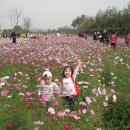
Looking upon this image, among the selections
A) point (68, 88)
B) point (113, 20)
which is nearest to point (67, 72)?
point (68, 88)

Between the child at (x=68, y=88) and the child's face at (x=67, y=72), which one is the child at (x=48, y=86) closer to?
the child at (x=68, y=88)

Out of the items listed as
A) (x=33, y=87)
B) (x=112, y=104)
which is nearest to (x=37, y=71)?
(x=33, y=87)

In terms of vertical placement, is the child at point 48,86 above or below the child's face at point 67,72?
below

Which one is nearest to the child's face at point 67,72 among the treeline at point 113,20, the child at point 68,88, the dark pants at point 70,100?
the child at point 68,88

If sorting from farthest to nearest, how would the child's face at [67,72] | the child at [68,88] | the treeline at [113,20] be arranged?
the treeline at [113,20] < the child's face at [67,72] < the child at [68,88]

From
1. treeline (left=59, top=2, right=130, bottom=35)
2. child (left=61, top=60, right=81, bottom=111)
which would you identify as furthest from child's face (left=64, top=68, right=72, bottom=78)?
treeline (left=59, top=2, right=130, bottom=35)

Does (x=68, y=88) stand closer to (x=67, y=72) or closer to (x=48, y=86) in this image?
(x=67, y=72)

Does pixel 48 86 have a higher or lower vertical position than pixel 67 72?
lower

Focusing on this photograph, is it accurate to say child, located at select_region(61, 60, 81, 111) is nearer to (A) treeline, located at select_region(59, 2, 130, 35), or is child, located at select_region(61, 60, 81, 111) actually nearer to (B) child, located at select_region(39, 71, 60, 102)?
(B) child, located at select_region(39, 71, 60, 102)

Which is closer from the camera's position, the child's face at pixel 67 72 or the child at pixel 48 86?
the child at pixel 48 86

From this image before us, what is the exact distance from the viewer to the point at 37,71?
11445 mm

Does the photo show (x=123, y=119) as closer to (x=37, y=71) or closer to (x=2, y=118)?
(x=2, y=118)

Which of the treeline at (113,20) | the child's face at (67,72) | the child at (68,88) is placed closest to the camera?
the child at (68,88)

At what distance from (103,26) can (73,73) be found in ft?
245
